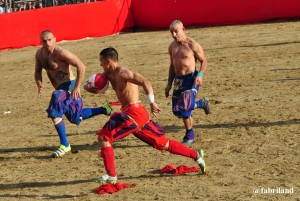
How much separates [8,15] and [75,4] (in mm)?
3140

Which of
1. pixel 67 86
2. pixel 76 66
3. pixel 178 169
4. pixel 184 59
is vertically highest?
pixel 76 66

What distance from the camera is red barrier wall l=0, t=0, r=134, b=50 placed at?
24.2m

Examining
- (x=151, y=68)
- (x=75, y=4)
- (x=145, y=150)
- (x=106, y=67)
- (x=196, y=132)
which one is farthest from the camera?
(x=75, y=4)

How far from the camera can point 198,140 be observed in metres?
10.9

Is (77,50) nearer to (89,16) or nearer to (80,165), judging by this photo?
(89,16)

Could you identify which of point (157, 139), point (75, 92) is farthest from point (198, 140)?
point (157, 139)

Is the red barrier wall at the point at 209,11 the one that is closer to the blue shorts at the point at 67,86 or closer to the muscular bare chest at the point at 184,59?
the muscular bare chest at the point at 184,59

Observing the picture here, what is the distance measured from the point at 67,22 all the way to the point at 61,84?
50.8 ft

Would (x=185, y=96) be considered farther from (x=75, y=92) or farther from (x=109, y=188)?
(x=109, y=188)

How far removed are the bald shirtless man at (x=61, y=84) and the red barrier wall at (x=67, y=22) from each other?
1358 cm

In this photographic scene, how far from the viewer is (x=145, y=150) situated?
10.5 m

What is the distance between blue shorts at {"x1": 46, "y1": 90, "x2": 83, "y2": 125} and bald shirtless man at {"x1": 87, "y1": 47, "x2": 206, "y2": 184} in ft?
6.48

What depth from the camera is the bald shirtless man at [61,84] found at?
34.5 feet

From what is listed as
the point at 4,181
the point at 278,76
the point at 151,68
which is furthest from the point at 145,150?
the point at 151,68
